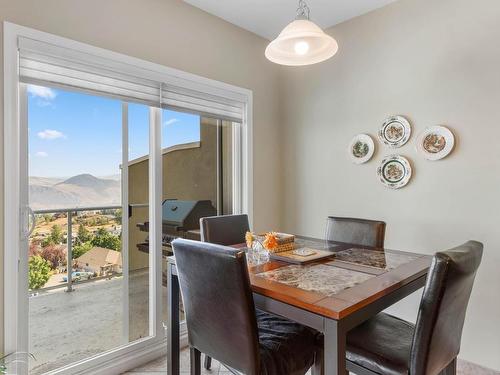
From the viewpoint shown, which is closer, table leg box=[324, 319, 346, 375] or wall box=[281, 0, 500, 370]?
table leg box=[324, 319, 346, 375]

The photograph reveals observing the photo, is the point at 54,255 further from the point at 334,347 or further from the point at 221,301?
the point at 334,347

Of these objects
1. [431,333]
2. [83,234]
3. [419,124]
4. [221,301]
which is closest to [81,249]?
[83,234]

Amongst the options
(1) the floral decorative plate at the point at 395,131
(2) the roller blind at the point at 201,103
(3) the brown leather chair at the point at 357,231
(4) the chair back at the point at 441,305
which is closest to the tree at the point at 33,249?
(2) the roller blind at the point at 201,103

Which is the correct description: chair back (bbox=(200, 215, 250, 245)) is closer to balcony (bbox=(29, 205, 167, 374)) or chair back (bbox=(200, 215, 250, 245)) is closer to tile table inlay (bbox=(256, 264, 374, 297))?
balcony (bbox=(29, 205, 167, 374))

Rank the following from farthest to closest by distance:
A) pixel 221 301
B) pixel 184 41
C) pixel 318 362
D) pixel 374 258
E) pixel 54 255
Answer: pixel 184 41, pixel 54 255, pixel 374 258, pixel 318 362, pixel 221 301

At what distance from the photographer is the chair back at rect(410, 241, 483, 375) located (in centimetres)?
114

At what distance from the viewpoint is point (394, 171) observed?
8.14 ft

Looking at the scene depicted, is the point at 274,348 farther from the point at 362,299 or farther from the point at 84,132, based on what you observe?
the point at 84,132

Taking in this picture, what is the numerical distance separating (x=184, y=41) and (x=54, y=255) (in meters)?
1.79

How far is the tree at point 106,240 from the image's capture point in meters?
2.16

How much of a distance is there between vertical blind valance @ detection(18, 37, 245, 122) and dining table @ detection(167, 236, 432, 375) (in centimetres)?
119

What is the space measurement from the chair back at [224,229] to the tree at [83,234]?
0.76 meters

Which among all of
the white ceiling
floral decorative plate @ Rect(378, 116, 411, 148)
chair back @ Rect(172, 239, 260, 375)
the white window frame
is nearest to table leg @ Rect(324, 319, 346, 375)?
chair back @ Rect(172, 239, 260, 375)

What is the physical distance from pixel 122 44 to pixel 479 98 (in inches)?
94.7
